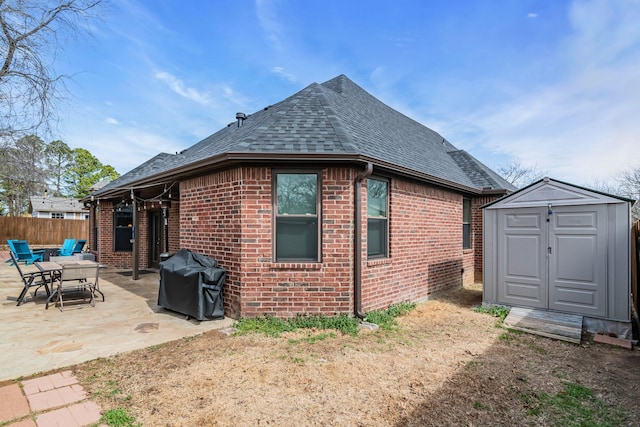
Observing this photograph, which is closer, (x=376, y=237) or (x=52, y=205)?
(x=376, y=237)

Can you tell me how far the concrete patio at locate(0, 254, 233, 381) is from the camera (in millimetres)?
3787

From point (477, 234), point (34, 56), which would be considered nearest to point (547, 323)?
point (477, 234)

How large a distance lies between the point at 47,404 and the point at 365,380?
2972mm

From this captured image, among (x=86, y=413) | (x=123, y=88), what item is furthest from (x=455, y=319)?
(x=123, y=88)

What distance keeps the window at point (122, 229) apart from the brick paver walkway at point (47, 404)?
410 inches

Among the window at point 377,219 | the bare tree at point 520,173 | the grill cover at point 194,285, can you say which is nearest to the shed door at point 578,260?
the window at point 377,219

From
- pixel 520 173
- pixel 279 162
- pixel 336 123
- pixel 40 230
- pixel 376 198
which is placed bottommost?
pixel 40 230

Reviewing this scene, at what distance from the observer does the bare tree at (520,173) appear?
3109 centimetres

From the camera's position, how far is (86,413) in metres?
2.66

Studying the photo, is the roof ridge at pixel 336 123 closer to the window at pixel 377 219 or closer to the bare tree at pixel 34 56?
the window at pixel 377 219

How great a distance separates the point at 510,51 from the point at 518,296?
6.30 meters

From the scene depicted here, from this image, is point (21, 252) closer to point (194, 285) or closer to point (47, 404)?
point (194, 285)

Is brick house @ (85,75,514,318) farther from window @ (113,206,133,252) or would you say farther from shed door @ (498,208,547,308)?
window @ (113,206,133,252)

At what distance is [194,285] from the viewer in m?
5.38
